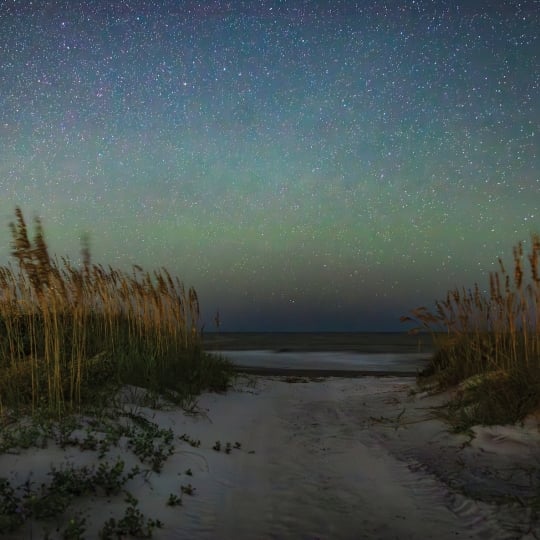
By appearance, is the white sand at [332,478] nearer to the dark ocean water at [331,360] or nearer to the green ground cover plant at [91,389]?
the green ground cover plant at [91,389]

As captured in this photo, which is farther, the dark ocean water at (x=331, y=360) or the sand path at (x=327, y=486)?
the dark ocean water at (x=331, y=360)

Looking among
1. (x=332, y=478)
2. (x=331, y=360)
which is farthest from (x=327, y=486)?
(x=331, y=360)

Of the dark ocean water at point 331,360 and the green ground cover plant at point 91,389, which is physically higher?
the green ground cover plant at point 91,389

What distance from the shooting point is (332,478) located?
490cm

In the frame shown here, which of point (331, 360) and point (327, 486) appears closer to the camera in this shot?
point (327, 486)

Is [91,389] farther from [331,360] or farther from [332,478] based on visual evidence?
[331,360]

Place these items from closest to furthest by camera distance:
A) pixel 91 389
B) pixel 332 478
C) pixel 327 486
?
Result: 1. pixel 327 486
2. pixel 332 478
3. pixel 91 389

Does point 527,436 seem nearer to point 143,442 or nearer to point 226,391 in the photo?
point 143,442

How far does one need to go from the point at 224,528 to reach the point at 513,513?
7.66ft

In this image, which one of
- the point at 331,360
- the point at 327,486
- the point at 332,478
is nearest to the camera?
the point at 327,486

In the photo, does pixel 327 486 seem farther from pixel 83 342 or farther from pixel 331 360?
pixel 331 360

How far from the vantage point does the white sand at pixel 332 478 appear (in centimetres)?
373

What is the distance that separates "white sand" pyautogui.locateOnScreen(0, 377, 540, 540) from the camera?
3727 mm

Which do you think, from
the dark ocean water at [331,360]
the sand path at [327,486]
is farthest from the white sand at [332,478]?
the dark ocean water at [331,360]
